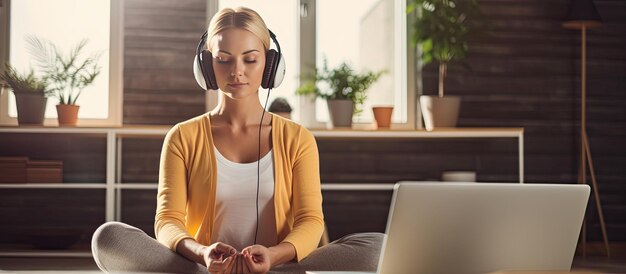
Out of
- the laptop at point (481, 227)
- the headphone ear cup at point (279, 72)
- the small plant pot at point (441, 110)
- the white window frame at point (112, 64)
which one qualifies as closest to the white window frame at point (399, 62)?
the small plant pot at point (441, 110)

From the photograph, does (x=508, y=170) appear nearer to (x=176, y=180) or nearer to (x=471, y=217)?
(x=176, y=180)

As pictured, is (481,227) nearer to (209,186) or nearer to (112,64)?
(209,186)

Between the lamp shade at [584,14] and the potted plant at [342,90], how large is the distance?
121cm

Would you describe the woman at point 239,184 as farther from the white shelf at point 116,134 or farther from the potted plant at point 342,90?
the potted plant at point 342,90

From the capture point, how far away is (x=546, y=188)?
4.60 feet

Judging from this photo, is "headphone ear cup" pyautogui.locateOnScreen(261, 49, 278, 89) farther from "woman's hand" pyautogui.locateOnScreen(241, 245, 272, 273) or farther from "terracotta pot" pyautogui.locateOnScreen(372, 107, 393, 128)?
"terracotta pot" pyautogui.locateOnScreen(372, 107, 393, 128)

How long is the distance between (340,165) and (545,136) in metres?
1.31

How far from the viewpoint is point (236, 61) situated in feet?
6.86

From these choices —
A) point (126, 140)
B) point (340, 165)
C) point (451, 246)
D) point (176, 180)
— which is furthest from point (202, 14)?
point (451, 246)

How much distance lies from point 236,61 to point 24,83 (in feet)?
9.27

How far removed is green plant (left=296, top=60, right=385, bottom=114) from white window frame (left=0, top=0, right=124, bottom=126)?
3.55 feet

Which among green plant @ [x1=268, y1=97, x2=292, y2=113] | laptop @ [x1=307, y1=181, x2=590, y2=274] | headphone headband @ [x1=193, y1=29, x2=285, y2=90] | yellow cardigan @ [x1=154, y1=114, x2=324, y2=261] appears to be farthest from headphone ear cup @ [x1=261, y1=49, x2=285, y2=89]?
green plant @ [x1=268, y1=97, x2=292, y2=113]

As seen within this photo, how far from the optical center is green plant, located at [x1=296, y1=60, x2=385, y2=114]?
15.6 feet

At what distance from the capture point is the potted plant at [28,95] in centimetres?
A: 448
